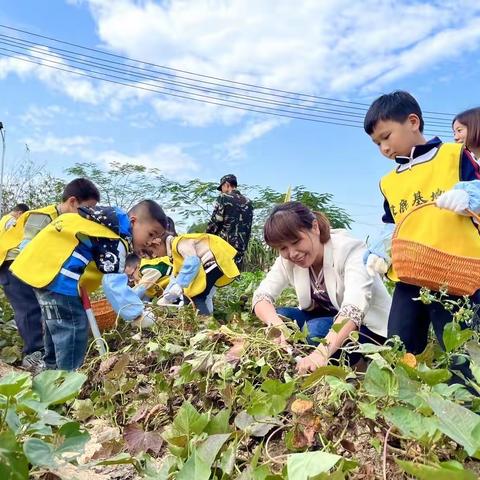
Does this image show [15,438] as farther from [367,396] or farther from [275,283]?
[275,283]

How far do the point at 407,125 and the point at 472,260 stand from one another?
25.5 inches

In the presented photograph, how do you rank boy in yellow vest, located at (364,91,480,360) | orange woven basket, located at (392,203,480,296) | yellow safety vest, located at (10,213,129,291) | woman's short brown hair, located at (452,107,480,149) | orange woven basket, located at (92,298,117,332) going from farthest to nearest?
orange woven basket, located at (92,298,117,332), yellow safety vest, located at (10,213,129,291), woman's short brown hair, located at (452,107,480,149), boy in yellow vest, located at (364,91,480,360), orange woven basket, located at (392,203,480,296)

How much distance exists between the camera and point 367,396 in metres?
1.41

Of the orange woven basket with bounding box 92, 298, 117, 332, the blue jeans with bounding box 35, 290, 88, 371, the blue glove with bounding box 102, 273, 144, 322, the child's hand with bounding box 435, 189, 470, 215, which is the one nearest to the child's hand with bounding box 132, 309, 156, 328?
the blue glove with bounding box 102, 273, 144, 322

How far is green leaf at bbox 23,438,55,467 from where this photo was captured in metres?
0.94

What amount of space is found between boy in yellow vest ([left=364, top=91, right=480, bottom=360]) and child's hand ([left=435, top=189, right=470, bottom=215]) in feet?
0.30

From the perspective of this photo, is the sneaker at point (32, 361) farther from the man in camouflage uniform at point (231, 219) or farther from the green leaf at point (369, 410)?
the green leaf at point (369, 410)

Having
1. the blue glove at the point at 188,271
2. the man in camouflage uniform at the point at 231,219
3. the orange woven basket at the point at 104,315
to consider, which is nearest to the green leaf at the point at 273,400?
the orange woven basket at the point at 104,315

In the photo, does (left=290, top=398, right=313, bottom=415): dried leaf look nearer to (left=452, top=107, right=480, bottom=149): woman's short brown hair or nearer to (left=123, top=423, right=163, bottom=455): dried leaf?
(left=123, top=423, right=163, bottom=455): dried leaf

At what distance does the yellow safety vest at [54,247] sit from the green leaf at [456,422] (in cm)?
244

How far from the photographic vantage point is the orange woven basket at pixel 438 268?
74.7 inches

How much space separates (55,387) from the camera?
114 cm

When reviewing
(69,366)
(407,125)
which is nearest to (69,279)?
(69,366)

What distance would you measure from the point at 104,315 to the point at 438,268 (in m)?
2.28
